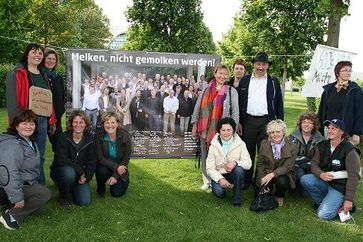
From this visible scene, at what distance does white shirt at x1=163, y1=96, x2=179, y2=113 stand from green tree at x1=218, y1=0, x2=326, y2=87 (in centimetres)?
1784

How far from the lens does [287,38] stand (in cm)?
2488

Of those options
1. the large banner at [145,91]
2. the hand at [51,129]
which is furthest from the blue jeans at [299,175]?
the hand at [51,129]

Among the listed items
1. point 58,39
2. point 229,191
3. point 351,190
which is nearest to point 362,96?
point 351,190

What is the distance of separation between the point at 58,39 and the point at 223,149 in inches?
890

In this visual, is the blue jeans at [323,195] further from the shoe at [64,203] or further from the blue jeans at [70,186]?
the shoe at [64,203]

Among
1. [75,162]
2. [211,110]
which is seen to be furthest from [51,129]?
[211,110]

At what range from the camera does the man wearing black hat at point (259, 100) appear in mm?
5773

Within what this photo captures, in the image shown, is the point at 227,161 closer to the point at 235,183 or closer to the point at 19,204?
the point at 235,183

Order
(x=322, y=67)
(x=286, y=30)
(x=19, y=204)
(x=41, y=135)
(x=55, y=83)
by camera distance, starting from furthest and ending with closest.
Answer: (x=286, y=30) → (x=322, y=67) → (x=55, y=83) → (x=41, y=135) → (x=19, y=204)

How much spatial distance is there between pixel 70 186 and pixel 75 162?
31cm

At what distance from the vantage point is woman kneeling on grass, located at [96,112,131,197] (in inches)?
215

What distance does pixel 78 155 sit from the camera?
519 centimetres

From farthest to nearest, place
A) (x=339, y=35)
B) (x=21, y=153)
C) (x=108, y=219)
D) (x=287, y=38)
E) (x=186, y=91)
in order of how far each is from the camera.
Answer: (x=287, y=38)
(x=339, y=35)
(x=186, y=91)
(x=108, y=219)
(x=21, y=153)

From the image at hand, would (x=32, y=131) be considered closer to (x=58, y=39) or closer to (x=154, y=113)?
(x=154, y=113)
